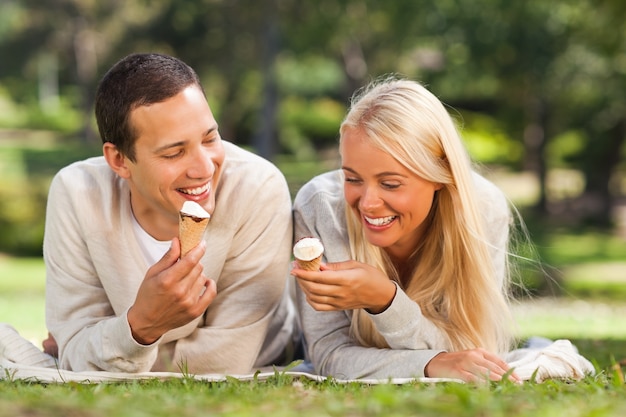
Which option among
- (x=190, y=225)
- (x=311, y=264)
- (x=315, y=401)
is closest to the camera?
(x=315, y=401)

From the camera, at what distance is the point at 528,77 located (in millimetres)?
24891

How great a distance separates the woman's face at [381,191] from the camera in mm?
4617

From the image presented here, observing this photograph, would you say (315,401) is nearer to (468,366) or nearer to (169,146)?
(468,366)

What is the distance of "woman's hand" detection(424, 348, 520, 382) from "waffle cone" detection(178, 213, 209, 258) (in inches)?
52.7

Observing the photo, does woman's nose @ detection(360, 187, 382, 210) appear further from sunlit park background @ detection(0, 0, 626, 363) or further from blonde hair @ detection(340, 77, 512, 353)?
sunlit park background @ detection(0, 0, 626, 363)

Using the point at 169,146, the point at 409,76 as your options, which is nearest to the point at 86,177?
the point at 169,146

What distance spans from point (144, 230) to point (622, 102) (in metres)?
22.3

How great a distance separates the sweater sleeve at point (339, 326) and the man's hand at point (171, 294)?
83 centimetres

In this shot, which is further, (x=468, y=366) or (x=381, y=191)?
(x=381, y=191)

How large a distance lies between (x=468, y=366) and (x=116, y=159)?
2.10 meters

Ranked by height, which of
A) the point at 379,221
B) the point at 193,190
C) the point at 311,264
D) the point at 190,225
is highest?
the point at 193,190

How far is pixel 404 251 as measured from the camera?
17.2 feet

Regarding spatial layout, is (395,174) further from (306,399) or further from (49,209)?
(49,209)

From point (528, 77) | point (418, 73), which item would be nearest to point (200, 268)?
point (528, 77)
